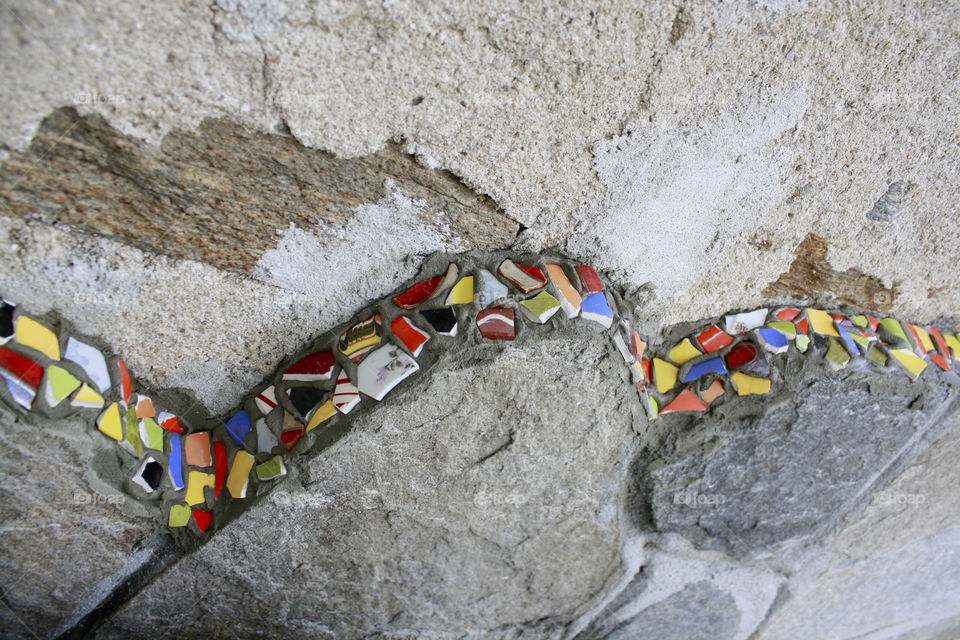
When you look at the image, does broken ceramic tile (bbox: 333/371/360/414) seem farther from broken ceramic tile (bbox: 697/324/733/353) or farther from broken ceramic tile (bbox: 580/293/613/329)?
broken ceramic tile (bbox: 697/324/733/353)

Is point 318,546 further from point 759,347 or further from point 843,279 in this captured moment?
point 843,279

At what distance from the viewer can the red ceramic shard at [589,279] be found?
1.99 feet

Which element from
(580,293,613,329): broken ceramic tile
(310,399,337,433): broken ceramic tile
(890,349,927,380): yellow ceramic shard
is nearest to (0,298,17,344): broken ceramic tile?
(310,399,337,433): broken ceramic tile

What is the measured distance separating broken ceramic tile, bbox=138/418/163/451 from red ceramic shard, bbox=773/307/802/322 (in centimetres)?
65

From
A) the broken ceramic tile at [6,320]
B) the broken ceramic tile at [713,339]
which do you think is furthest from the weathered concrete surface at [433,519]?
the broken ceramic tile at [6,320]

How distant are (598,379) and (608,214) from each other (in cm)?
15

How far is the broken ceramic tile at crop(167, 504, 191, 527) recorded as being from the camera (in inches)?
24.4

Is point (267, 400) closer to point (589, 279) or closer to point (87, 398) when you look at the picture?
point (87, 398)

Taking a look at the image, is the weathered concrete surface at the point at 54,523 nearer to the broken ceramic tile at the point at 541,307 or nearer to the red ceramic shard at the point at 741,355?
the broken ceramic tile at the point at 541,307

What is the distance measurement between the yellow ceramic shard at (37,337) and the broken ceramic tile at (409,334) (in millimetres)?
270

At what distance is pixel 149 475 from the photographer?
1.97 ft

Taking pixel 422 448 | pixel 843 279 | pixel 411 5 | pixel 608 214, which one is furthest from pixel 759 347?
pixel 411 5

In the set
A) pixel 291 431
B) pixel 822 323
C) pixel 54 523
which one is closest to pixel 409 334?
pixel 291 431

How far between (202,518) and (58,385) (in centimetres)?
19
